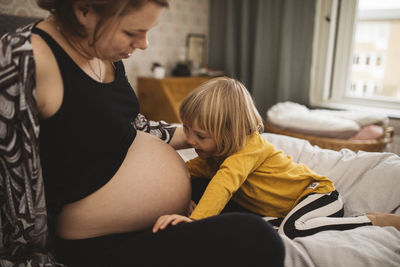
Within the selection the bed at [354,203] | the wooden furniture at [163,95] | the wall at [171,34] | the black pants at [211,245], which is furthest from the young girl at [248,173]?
the wall at [171,34]

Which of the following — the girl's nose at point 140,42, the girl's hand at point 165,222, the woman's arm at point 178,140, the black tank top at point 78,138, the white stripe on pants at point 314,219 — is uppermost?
the girl's nose at point 140,42

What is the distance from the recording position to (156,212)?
92 centimetres

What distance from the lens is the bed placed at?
0.84 meters

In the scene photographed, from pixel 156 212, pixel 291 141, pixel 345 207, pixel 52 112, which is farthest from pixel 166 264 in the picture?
pixel 291 141

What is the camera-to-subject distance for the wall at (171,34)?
3125 millimetres

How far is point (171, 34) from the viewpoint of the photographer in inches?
132

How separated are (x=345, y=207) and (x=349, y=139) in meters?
1.26

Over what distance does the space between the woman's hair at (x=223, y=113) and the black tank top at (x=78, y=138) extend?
26 centimetres

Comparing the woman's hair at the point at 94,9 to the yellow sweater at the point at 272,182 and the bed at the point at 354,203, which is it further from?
the bed at the point at 354,203

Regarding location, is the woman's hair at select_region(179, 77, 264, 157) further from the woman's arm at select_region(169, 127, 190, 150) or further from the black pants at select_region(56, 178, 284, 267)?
the black pants at select_region(56, 178, 284, 267)

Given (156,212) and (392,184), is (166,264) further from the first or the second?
(392,184)

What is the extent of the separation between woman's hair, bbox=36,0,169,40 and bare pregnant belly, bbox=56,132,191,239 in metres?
0.35

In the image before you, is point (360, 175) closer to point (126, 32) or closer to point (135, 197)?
point (135, 197)

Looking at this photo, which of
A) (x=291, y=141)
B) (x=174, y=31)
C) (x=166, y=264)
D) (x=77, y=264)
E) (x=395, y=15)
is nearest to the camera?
(x=166, y=264)
